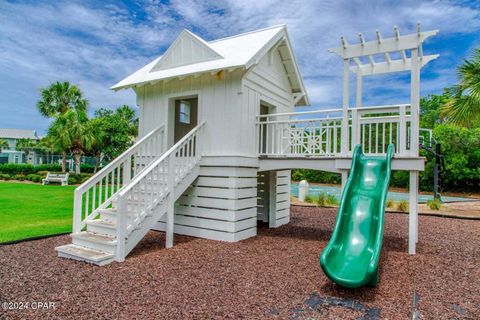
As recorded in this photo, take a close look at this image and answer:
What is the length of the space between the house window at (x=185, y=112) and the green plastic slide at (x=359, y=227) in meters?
5.44

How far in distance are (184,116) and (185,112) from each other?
132mm

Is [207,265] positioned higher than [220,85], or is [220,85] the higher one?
[220,85]

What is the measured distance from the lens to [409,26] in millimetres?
5633

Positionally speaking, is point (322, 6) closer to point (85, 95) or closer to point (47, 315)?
point (47, 315)

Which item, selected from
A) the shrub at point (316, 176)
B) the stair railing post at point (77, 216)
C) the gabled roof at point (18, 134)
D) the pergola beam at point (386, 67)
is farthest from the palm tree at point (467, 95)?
the gabled roof at point (18, 134)

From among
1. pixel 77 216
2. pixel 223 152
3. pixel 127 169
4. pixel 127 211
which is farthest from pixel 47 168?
pixel 223 152

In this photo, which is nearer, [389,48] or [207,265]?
[207,265]

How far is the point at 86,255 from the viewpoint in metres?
4.89

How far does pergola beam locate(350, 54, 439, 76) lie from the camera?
6.59 m

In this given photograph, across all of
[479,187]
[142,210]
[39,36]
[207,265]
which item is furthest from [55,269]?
[479,187]

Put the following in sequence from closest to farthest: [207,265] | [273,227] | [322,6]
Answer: [207,265], [322,6], [273,227]

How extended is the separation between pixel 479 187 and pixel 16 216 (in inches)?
1079

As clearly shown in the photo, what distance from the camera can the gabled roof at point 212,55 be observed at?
6496 mm

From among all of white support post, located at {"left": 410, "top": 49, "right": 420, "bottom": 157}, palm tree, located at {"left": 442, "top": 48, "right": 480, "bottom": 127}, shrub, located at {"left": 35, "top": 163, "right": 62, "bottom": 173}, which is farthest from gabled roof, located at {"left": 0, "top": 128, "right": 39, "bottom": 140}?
white support post, located at {"left": 410, "top": 49, "right": 420, "bottom": 157}
